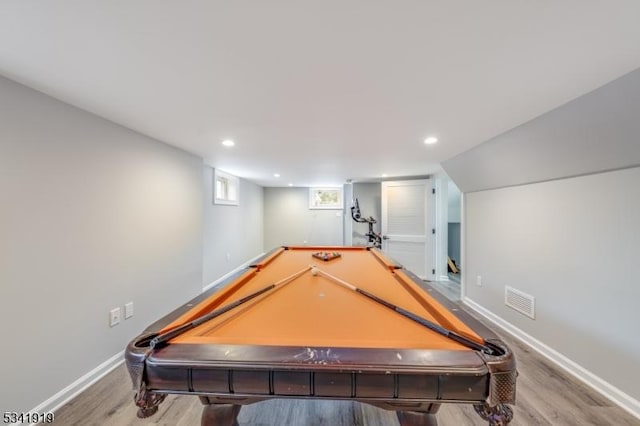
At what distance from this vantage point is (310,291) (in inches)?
59.0

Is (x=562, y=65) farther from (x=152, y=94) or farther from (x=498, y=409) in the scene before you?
(x=152, y=94)

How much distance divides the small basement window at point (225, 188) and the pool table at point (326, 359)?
3.29 m

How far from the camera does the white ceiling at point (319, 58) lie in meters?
0.86

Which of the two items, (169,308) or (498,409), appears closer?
(498,409)

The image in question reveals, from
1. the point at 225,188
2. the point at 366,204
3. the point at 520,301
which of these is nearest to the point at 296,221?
the point at 366,204

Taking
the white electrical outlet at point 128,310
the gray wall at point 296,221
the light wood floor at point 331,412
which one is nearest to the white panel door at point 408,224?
the gray wall at point 296,221

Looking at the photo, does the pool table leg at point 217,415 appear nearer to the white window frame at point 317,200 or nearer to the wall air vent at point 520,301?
the wall air vent at point 520,301

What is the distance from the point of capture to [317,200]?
22.4 ft

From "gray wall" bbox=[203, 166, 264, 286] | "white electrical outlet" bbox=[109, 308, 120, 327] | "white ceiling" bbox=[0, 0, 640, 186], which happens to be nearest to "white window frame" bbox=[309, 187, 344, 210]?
"gray wall" bbox=[203, 166, 264, 286]

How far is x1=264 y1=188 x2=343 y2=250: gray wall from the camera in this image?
674 centimetres

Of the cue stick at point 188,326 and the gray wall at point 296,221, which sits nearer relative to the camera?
the cue stick at point 188,326

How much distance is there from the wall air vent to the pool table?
5.96 ft

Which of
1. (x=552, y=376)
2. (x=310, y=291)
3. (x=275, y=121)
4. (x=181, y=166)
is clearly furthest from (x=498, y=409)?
(x=181, y=166)

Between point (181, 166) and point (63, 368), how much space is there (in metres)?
2.01
